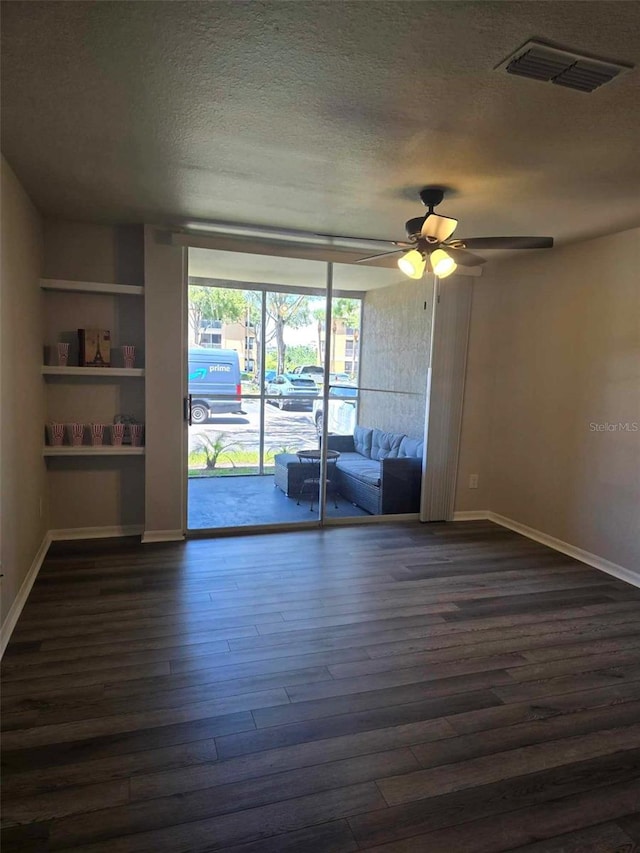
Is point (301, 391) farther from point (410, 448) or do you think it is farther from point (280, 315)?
point (410, 448)

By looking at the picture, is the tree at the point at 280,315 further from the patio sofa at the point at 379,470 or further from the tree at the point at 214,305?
the patio sofa at the point at 379,470

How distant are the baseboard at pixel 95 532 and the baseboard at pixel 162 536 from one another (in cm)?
15

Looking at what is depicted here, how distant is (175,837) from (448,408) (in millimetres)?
4034

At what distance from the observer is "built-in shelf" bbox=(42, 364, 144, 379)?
3910mm

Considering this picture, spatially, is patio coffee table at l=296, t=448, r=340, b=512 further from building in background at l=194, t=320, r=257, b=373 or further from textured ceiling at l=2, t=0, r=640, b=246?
textured ceiling at l=2, t=0, r=640, b=246

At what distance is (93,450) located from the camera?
4039 mm

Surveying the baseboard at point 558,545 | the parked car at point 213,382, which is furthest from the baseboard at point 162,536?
the baseboard at point 558,545

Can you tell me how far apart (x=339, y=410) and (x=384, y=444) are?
0.63 m

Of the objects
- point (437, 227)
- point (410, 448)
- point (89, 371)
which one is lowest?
point (410, 448)

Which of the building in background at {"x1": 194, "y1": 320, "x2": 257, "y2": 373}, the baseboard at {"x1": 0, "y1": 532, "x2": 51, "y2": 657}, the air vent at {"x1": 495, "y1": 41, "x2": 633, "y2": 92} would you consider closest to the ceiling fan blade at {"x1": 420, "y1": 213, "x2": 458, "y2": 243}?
the air vent at {"x1": 495, "y1": 41, "x2": 633, "y2": 92}

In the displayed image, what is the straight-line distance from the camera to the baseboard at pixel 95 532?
420 centimetres

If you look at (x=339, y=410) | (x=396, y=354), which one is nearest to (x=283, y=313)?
(x=339, y=410)

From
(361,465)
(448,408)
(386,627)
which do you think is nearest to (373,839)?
(386,627)

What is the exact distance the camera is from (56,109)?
2.20 m
